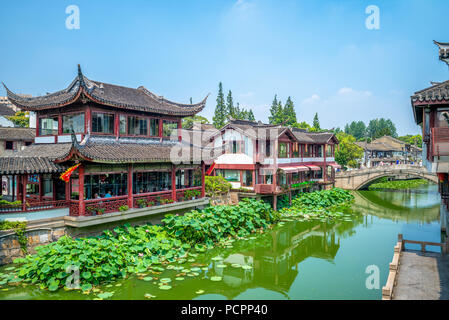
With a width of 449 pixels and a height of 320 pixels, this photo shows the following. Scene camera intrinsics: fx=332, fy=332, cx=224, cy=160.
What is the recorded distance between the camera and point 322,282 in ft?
39.1

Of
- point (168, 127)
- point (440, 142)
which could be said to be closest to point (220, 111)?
point (168, 127)

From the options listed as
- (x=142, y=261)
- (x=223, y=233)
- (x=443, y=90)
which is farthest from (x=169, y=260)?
(x=443, y=90)

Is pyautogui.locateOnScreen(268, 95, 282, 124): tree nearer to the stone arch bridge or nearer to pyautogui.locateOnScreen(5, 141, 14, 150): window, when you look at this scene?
the stone arch bridge

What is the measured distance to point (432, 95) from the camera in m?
9.05

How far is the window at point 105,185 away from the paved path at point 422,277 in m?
11.3

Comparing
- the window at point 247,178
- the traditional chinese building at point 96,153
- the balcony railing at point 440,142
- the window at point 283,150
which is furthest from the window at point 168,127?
the balcony railing at point 440,142

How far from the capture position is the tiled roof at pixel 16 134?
79.2ft

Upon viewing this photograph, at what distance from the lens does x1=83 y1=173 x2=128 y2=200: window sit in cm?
1360

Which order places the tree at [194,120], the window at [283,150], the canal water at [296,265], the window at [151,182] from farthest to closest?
the tree at [194,120]
the window at [283,150]
the window at [151,182]
the canal water at [296,265]

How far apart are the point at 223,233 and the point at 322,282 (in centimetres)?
596

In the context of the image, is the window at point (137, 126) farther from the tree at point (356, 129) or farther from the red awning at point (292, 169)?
the tree at point (356, 129)

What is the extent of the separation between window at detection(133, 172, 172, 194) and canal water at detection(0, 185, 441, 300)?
4.45 m

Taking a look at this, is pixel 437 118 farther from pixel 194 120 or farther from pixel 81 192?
pixel 194 120

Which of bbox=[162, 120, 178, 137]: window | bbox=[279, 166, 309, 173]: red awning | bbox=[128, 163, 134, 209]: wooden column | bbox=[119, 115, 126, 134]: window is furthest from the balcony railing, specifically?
bbox=[279, 166, 309, 173]: red awning
